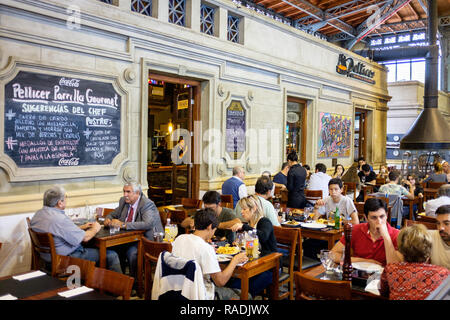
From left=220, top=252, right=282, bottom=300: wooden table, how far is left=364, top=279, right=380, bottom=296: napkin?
92 centimetres

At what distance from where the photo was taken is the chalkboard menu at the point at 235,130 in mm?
7422

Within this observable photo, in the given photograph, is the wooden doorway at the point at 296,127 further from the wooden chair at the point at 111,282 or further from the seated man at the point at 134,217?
the wooden chair at the point at 111,282

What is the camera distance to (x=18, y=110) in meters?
4.59

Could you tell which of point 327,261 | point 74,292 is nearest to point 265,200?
point 327,261

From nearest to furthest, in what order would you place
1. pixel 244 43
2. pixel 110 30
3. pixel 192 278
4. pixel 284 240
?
1. pixel 192 278
2. pixel 284 240
3. pixel 110 30
4. pixel 244 43

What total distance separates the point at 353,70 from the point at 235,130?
18.4 ft

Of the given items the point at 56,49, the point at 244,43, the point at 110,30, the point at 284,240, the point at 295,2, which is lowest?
the point at 284,240

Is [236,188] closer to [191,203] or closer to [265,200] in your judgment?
→ [191,203]

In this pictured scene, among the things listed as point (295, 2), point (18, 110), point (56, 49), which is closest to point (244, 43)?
point (56, 49)

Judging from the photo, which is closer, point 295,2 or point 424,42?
point 295,2

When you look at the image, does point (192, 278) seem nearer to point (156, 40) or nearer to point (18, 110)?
point (18, 110)

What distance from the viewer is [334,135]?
10.7 meters

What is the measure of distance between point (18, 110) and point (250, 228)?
308 cm

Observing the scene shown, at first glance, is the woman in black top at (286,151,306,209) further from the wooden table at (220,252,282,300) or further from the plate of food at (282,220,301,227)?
the wooden table at (220,252,282,300)
